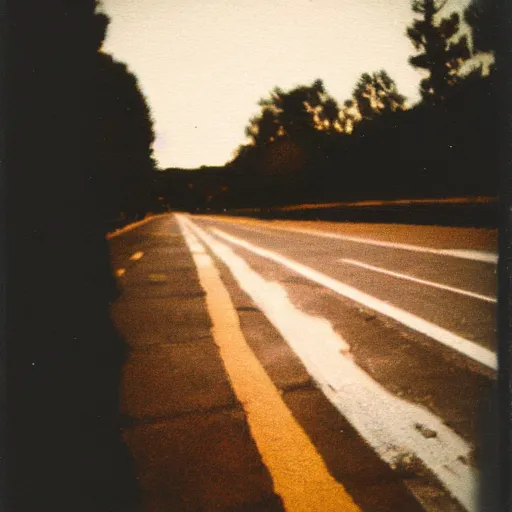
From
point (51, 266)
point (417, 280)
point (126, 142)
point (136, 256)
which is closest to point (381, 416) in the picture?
point (51, 266)

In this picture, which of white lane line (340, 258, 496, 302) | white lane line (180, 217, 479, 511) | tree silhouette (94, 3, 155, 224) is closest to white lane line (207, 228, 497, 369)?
white lane line (180, 217, 479, 511)

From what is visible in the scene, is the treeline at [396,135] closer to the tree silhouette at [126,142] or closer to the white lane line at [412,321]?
the white lane line at [412,321]

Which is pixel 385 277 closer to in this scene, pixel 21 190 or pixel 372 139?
pixel 21 190

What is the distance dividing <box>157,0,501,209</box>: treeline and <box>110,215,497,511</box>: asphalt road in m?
1.77

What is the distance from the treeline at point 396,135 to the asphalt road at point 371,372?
177 cm

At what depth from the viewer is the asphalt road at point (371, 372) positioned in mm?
2289

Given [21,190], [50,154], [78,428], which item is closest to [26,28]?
[50,154]

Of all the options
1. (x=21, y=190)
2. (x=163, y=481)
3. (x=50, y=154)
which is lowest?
(x=163, y=481)

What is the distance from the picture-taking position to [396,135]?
1438 inches

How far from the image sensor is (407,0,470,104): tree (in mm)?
48938

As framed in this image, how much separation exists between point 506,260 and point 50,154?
2.85m

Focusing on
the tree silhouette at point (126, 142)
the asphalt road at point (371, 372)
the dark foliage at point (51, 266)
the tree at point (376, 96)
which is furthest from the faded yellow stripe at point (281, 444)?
the tree at point (376, 96)

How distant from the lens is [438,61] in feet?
166

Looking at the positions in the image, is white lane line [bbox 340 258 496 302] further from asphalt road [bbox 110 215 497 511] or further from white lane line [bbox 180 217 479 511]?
white lane line [bbox 180 217 479 511]
